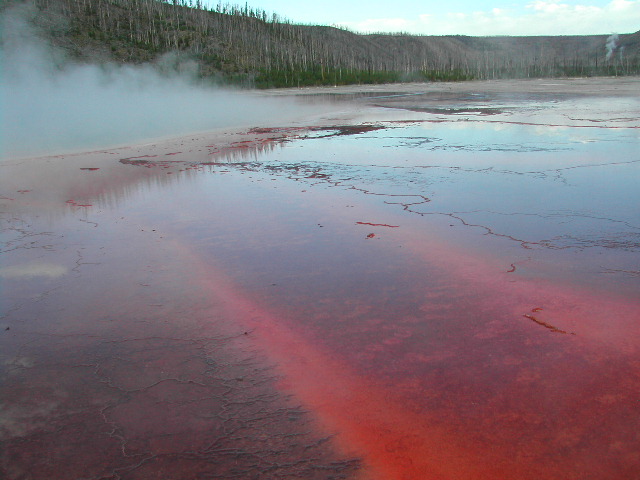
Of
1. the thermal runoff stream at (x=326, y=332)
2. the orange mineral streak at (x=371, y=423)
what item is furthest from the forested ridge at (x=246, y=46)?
the orange mineral streak at (x=371, y=423)

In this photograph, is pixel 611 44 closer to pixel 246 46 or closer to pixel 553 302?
pixel 246 46

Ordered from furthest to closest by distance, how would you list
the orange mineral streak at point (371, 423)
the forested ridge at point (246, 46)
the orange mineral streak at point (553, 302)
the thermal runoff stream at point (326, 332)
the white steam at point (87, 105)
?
the forested ridge at point (246, 46)
the white steam at point (87, 105)
the orange mineral streak at point (553, 302)
the thermal runoff stream at point (326, 332)
the orange mineral streak at point (371, 423)

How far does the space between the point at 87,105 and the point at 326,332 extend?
2169cm

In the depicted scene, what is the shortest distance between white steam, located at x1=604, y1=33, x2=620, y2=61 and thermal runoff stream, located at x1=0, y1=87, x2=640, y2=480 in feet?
353

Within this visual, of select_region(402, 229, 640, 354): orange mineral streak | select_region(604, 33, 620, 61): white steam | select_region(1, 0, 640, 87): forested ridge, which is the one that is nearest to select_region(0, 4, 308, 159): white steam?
select_region(1, 0, 640, 87): forested ridge

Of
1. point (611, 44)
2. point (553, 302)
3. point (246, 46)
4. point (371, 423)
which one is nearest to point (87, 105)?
point (553, 302)

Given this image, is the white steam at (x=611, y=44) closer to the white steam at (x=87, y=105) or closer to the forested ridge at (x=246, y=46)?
the forested ridge at (x=246, y=46)

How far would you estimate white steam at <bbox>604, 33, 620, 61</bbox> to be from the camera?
9735 cm

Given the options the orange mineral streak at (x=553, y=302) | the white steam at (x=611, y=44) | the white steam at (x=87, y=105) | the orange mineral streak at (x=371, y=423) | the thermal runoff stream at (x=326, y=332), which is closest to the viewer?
the orange mineral streak at (x=371, y=423)

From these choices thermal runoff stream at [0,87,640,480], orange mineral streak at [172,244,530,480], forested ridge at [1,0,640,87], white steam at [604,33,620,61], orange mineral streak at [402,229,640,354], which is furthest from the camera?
white steam at [604,33,620,61]

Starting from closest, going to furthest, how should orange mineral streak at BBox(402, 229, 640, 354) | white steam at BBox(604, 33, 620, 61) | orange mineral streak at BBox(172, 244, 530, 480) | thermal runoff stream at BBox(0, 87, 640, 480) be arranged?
orange mineral streak at BBox(172, 244, 530, 480)
thermal runoff stream at BBox(0, 87, 640, 480)
orange mineral streak at BBox(402, 229, 640, 354)
white steam at BBox(604, 33, 620, 61)

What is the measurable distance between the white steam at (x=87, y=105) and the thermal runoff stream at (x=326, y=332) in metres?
6.47

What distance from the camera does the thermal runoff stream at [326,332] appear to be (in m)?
1.99

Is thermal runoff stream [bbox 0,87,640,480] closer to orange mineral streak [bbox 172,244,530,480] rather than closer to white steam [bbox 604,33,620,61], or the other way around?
orange mineral streak [bbox 172,244,530,480]
